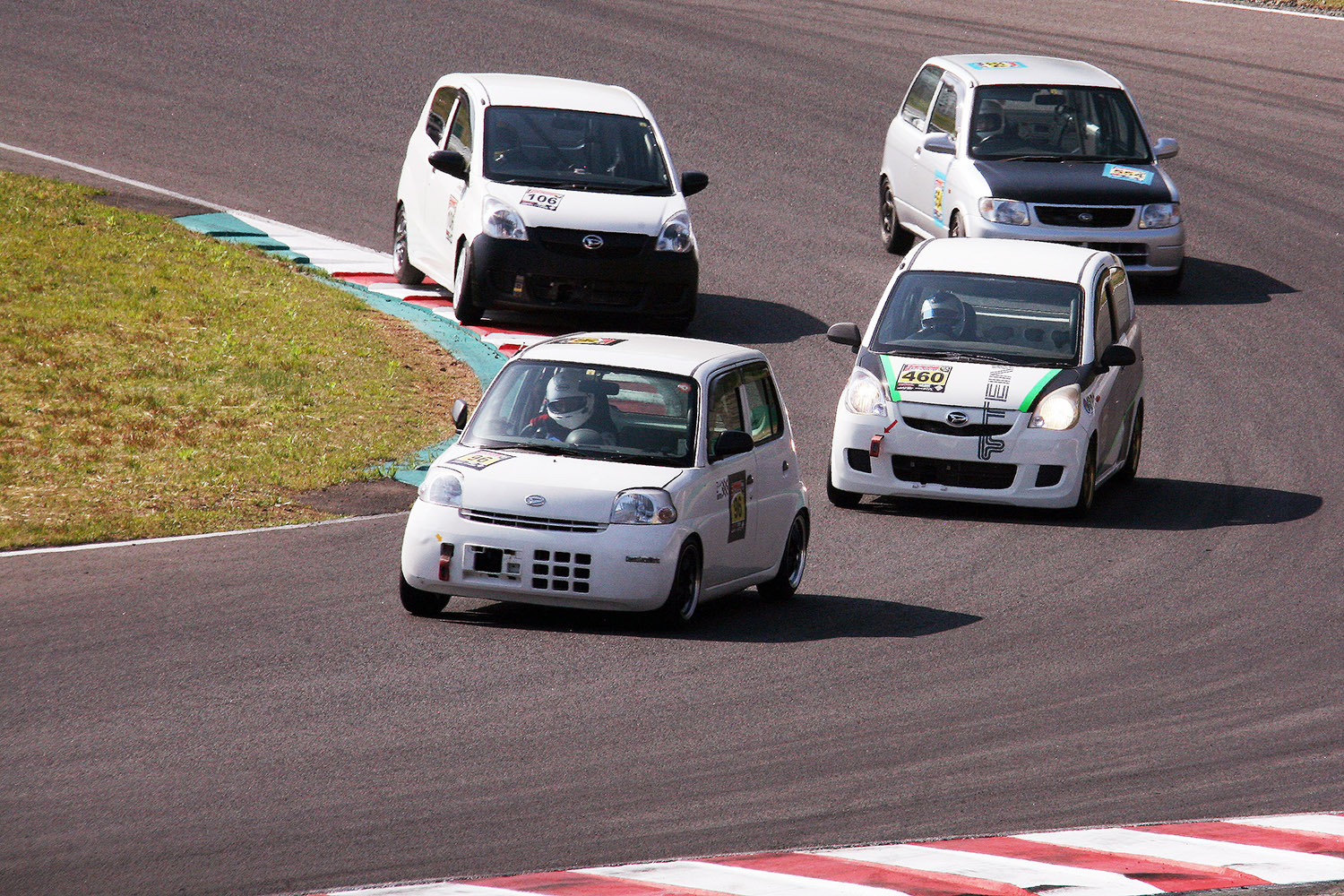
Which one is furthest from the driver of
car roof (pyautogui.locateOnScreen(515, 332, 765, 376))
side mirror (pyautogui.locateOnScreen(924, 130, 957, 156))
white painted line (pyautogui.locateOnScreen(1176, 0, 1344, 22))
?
white painted line (pyautogui.locateOnScreen(1176, 0, 1344, 22))

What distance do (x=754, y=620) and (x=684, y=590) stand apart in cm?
83

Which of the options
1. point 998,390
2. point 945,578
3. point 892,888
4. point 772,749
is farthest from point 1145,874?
point 998,390

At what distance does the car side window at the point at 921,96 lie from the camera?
74.6 feet

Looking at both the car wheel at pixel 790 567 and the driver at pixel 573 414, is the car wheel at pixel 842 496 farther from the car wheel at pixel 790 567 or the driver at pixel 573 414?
the driver at pixel 573 414

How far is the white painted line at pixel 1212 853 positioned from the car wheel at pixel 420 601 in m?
4.30

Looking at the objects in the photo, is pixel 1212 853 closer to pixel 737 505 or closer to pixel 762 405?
pixel 737 505

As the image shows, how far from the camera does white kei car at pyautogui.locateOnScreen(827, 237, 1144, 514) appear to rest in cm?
1455

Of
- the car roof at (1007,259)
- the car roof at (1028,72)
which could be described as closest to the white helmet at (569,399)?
the car roof at (1007,259)

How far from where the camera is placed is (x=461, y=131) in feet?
64.8

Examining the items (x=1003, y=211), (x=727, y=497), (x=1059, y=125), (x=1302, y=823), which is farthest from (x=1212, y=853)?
(x=1059, y=125)

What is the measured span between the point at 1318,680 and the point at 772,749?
10.6ft

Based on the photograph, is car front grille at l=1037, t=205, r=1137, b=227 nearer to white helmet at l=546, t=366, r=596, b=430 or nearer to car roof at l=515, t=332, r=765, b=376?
car roof at l=515, t=332, r=765, b=376

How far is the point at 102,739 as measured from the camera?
8.45 meters

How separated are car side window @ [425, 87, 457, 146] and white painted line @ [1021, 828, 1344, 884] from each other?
13.8 m
